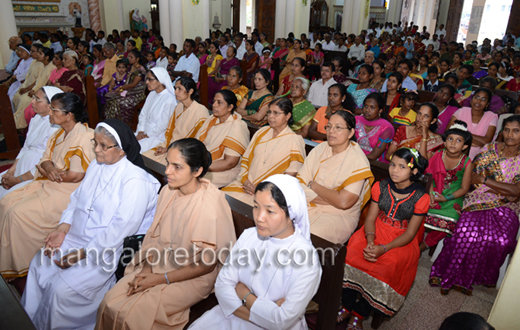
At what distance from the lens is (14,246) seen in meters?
2.61

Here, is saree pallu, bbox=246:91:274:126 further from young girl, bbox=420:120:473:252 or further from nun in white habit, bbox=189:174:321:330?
nun in white habit, bbox=189:174:321:330

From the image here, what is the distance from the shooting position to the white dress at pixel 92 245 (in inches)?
83.4

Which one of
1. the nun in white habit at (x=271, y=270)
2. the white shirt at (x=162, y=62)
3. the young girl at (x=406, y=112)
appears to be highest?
the white shirt at (x=162, y=62)

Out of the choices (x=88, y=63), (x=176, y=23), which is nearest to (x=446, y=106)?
(x=88, y=63)

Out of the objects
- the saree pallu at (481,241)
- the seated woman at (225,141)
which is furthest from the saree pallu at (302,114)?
the saree pallu at (481,241)

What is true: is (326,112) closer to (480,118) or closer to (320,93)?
(320,93)

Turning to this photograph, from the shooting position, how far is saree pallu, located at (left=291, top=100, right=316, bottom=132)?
Result: 4027mm

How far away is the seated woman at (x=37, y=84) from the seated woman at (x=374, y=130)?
17.4ft

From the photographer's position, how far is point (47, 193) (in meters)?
2.84

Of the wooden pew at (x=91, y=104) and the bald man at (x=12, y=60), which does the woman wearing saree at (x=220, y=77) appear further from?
the bald man at (x=12, y=60)

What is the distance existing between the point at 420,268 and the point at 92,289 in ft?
7.98

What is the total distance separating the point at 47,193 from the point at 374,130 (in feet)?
9.59

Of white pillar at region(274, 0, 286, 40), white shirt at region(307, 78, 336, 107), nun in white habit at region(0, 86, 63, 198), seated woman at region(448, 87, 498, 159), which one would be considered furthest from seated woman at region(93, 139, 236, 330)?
white pillar at region(274, 0, 286, 40)

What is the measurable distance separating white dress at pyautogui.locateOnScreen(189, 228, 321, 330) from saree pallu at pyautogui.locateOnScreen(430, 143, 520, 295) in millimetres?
1485
